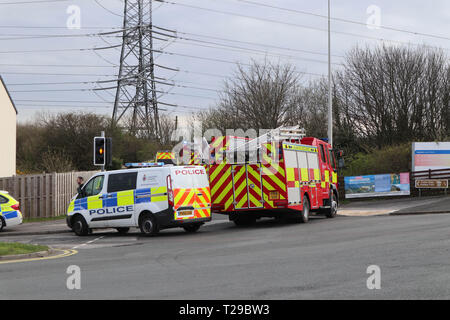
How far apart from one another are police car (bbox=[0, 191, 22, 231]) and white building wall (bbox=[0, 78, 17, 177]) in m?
12.9

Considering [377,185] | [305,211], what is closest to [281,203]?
[305,211]

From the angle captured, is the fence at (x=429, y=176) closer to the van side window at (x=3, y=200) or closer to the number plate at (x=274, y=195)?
the number plate at (x=274, y=195)

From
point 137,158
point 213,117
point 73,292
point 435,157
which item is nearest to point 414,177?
point 435,157

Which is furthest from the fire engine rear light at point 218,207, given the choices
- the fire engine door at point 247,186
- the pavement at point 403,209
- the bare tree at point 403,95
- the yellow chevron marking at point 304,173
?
the bare tree at point 403,95

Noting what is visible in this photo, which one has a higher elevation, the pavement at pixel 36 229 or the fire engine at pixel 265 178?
the fire engine at pixel 265 178

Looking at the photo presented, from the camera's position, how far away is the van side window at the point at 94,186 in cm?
1953

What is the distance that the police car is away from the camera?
22.2 metres

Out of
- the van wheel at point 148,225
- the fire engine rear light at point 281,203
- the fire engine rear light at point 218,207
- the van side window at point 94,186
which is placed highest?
the van side window at point 94,186

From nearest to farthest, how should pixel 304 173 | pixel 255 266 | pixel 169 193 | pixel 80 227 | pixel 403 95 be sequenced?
pixel 255 266 < pixel 169 193 < pixel 80 227 < pixel 304 173 < pixel 403 95

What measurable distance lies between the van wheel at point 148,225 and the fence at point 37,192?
10.1m

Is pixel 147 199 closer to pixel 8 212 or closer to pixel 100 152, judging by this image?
pixel 100 152

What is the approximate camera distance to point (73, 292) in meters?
8.70

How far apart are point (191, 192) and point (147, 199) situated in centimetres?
133

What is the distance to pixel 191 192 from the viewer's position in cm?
1848
